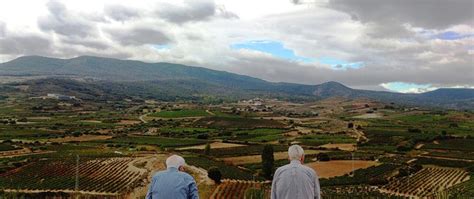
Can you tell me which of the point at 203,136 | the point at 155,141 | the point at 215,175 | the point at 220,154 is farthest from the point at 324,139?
the point at 215,175

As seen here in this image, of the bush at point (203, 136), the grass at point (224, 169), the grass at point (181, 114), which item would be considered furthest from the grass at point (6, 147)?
Answer: the grass at point (181, 114)

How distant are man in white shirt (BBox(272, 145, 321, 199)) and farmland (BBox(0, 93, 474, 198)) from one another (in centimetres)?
980

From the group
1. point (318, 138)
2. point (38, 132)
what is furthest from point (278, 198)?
point (38, 132)

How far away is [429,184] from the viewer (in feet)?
171

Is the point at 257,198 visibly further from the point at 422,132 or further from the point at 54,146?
the point at 422,132

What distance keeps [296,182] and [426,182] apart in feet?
168

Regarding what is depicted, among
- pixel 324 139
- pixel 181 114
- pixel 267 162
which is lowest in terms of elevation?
pixel 324 139

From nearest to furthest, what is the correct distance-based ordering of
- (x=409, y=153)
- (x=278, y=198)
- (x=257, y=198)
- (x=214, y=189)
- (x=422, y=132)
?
(x=278, y=198) < (x=257, y=198) < (x=214, y=189) < (x=409, y=153) < (x=422, y=132)

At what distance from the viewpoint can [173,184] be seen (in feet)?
22.7

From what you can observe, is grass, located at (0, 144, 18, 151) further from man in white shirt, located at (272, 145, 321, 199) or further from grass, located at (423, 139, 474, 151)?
man in white shirt, located at (272, 145, 321, 199)

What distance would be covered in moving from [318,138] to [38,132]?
54.4 meters

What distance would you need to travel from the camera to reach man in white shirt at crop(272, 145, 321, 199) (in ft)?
23.1

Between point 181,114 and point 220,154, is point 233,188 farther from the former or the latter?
point 181,114

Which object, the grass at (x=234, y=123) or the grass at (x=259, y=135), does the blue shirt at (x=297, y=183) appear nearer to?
the grass at (x=259, y=135)
